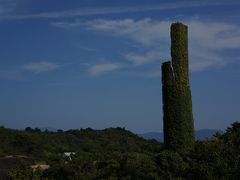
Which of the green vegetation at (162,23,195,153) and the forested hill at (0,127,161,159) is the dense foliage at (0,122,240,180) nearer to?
the green vegetation at (162,23,195,153)

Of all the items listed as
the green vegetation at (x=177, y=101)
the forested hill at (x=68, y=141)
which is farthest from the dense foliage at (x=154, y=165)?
the forested hill at (x=68, y=141)

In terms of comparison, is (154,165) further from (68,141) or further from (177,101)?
(68,141)

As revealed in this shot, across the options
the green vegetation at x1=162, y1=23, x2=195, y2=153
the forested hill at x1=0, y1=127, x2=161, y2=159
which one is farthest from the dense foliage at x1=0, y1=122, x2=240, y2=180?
the forested hill at x1=0, y1=127, x2=161, y2=159

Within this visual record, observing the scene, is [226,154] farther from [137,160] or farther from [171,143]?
[171,143]

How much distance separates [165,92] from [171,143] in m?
1.86

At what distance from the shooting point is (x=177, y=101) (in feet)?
76.7

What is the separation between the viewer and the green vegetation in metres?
23.3

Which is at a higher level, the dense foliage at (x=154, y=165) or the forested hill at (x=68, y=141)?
the forested hill at (x=68, y=141)

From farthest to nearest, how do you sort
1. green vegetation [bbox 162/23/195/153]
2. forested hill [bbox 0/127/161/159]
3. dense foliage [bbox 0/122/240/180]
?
forested hill [bbox 0/127/161/159] < green vegetation [bbox 162/23/195/153] < dense foliage [bbox 0/122/240/180]

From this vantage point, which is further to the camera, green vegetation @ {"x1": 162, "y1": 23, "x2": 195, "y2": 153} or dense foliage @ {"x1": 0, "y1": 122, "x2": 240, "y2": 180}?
green vegetation @ {"x1": 162, "y1": 23, "x2": 195, "y2": 153}

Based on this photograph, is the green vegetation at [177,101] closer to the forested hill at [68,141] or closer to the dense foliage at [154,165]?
the dense foliage at [154,165]

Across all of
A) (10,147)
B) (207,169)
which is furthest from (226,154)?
(10,147)

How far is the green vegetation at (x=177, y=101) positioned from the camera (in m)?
23.3

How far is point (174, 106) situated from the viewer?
23.4 metres
